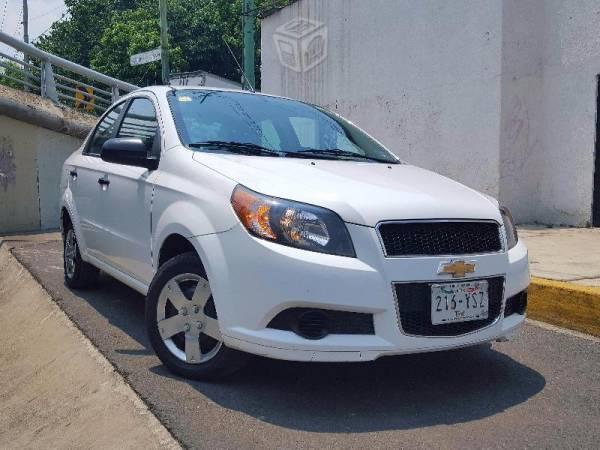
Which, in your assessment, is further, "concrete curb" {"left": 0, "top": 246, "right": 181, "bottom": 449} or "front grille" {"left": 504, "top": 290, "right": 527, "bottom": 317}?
"front grille" {"left": 504, "top": 290, "right": 527, "bottom": 317}

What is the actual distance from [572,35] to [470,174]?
224cm

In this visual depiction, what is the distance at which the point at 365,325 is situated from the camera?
2732 millimetres

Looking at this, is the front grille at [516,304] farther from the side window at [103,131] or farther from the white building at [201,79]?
the white building at [201,79]

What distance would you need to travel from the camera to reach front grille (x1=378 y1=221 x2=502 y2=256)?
9.04 ft

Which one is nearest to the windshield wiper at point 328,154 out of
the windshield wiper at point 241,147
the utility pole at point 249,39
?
the windshield wiper at point 241,147

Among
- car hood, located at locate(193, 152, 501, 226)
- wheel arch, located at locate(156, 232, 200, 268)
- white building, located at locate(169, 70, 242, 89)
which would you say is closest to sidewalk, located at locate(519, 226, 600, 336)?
car hood, located at locate(193, 152, 501, 226)

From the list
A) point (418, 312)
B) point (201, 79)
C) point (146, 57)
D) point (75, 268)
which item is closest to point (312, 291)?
point (418, 312)

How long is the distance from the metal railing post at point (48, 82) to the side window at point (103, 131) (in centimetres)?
572

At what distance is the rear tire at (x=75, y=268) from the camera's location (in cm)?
507

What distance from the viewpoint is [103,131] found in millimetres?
4891

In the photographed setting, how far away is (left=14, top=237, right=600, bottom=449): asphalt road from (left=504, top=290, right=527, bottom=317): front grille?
0.37m

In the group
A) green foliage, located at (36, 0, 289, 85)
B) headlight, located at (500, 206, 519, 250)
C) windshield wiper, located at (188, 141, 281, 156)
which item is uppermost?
green foliage, located at (36, 0, 289, 85)

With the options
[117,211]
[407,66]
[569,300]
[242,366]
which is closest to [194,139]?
[117,211]

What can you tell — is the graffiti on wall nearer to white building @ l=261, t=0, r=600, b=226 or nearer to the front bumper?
white building @ l=261, t=0, r=600, b=226
